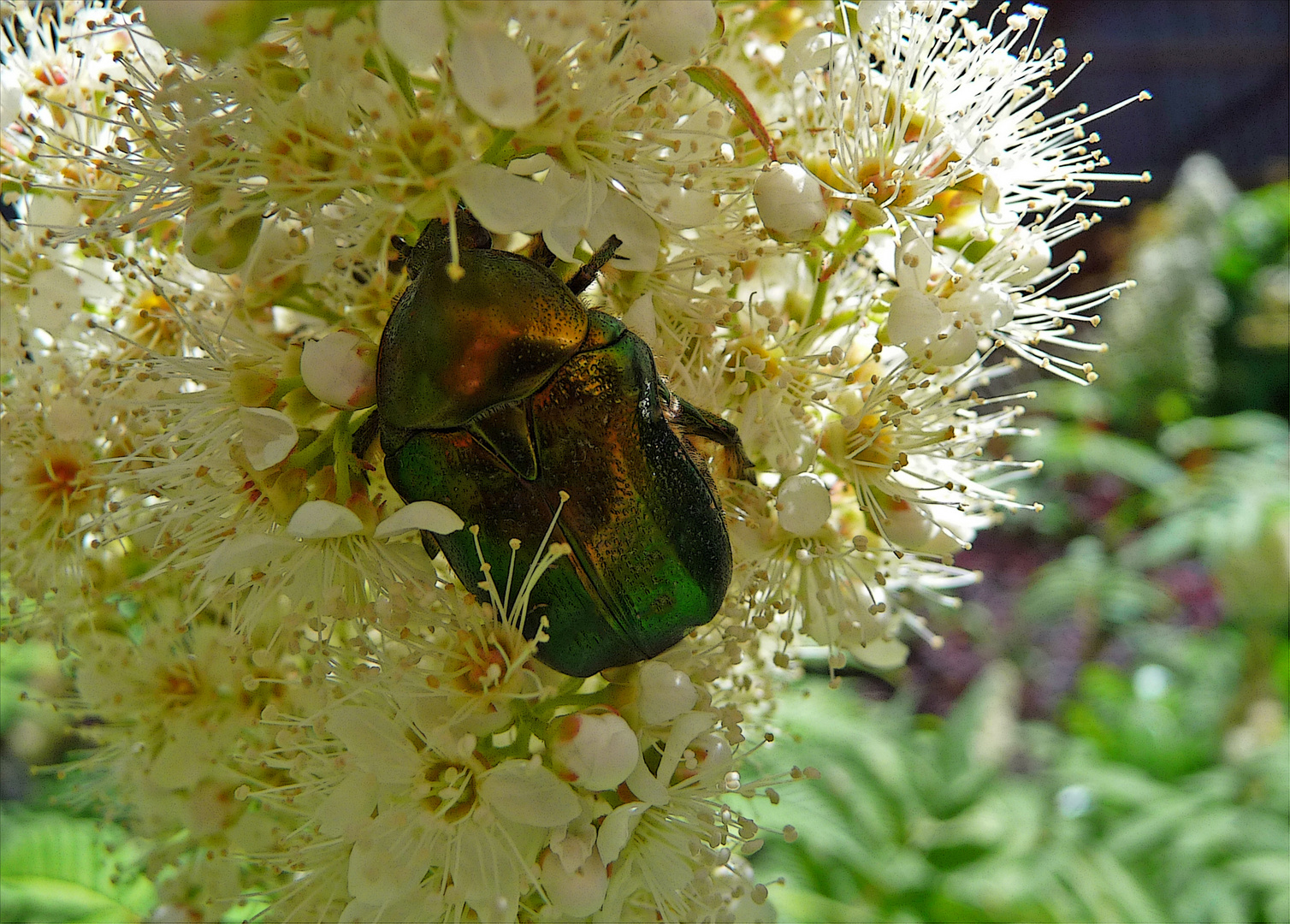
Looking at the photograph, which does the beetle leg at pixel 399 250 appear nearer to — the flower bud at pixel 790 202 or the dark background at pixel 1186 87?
the flower bud at pixel 790 202

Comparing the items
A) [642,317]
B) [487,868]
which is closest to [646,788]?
[487,868]

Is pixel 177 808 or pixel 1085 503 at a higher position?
pixel 177 808

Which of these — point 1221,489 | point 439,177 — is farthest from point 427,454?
point 1221,489

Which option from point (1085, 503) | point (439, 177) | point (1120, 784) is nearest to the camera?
point (439, 177)

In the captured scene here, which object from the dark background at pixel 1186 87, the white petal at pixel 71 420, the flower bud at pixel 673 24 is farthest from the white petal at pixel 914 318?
the dark background at pixel 1186 87

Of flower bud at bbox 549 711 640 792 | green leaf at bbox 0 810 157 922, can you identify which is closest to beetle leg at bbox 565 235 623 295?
flower bud at bbox 549 711 640 792

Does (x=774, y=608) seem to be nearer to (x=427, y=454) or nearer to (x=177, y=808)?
(x=427, y=454)

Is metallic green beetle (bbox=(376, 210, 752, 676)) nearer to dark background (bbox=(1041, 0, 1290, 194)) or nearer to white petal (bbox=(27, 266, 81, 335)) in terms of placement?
white petal (bbox=(27, 266, 81, 335))
